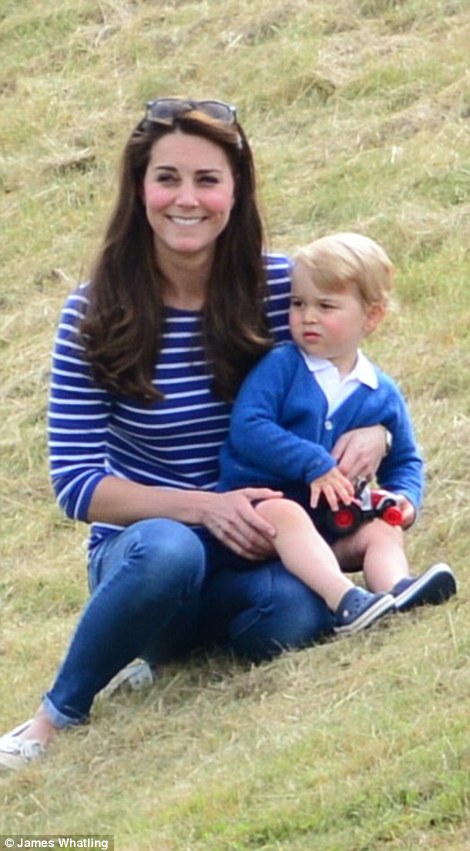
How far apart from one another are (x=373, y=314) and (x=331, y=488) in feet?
1.79

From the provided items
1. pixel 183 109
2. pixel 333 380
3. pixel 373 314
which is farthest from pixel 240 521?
pixel 183 109

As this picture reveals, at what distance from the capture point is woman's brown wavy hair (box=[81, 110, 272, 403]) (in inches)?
213

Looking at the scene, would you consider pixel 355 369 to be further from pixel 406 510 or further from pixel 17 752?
pixel 17 752

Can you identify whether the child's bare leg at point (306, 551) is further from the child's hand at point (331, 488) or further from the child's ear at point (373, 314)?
the child's ear at point (373, 314)

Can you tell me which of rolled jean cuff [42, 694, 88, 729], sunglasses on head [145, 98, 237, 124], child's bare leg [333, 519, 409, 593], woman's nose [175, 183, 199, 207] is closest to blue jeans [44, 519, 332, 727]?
rolled jean cuff [42, 694, 88, 729]

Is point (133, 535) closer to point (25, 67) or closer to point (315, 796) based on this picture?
point (315, 796)

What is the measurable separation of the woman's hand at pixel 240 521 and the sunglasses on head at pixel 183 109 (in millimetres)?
986

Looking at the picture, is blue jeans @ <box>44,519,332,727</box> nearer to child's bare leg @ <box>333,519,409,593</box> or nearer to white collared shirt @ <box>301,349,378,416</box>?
child's bare leg @ <box>333,519,409,593</box>

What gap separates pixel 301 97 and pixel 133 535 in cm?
655

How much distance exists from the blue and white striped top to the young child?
88 millimetres

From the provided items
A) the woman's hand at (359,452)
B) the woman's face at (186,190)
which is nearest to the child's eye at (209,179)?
the woman's face at (186,190)

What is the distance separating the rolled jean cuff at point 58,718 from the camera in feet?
17.8

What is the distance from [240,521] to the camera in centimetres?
535

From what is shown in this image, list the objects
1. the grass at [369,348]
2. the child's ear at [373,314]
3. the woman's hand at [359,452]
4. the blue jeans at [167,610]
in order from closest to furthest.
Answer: the grass at [369,348] → the blue jeans at [167,610] → the woman's hand at [359,452] → the child's ear at [373,314]
